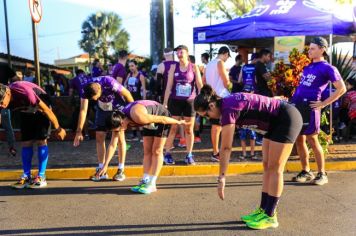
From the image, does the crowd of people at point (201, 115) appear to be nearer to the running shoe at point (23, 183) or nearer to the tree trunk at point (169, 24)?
the running shoe at point (23, 183)

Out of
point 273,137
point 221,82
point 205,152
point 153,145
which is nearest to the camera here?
point 273,137

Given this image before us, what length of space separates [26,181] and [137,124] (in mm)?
2195

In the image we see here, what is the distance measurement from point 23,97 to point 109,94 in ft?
3.82

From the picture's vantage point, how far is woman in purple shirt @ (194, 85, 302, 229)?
384 cm

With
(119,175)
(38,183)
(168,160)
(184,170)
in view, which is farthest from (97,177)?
(184,170)

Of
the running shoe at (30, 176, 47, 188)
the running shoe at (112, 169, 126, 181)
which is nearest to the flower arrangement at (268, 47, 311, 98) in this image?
the running shoe at (112, 169, 126, 181)

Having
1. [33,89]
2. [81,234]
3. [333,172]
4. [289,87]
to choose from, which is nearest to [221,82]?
[289,87]

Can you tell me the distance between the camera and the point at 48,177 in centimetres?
651

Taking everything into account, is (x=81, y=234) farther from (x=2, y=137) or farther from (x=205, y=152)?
(x=2, y=137)

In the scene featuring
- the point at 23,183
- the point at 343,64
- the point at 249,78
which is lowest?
the point at 23,183

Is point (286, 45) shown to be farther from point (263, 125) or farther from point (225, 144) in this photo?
point (225, 144)

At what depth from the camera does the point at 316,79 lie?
559cm

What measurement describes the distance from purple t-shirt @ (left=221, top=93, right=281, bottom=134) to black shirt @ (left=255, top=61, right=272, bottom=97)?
323 centimetres

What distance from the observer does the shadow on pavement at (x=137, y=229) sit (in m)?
4.14
